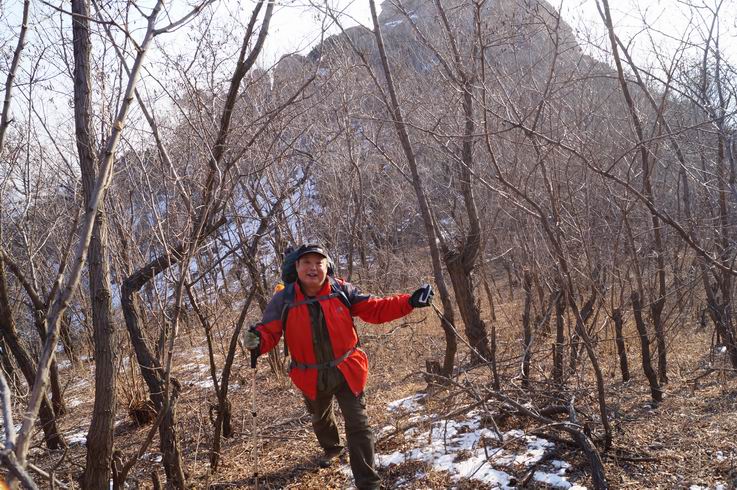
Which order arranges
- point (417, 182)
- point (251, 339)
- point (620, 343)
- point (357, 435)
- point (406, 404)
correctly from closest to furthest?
point (251, 339) < point (357, 435) < point (620, 343) < point (417, 182) < point (406, 404)

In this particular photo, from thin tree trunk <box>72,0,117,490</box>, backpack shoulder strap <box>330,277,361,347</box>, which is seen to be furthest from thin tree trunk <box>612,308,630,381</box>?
thin tree trunk <box>72,0,117,490</box>

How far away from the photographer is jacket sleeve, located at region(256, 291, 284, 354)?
3.52 metres

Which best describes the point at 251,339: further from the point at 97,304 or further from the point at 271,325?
the point at 97,304

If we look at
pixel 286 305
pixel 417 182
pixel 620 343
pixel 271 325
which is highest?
pixel 417 182

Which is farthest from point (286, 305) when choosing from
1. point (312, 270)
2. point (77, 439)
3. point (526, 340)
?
point (77, 439)

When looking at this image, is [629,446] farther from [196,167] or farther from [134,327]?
[196,167]

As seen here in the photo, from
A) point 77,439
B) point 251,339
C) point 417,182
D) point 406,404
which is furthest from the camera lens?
point 77,439

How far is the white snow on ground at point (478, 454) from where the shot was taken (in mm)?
3414

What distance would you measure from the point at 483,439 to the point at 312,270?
1550 millimetres

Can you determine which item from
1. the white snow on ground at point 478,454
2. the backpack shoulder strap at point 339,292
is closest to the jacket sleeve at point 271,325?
the backpack shoulder strap at point 339,292

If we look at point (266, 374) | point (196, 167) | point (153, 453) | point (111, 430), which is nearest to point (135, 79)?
point (111, 430)

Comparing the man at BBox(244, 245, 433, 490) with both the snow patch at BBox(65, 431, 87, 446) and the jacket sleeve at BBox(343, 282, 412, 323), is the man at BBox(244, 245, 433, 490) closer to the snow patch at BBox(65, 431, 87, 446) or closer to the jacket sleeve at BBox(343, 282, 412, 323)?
the jacket sleeve at BBox(343, 282, 412, 323)

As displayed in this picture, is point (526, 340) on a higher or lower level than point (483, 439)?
higher

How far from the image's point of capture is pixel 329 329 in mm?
3531
